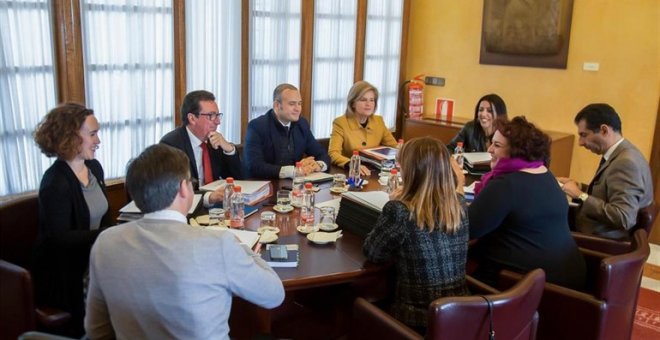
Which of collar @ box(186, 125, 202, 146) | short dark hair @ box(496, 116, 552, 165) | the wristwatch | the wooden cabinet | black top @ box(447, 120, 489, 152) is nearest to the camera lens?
short dark hair @ box(496, 116, 552, 165)

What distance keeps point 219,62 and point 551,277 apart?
285 cm

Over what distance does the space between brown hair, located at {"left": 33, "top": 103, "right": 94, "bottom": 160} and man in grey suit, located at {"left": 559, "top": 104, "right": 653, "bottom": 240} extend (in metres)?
2.30

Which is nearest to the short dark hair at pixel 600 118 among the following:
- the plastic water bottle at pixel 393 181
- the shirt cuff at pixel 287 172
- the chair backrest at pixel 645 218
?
the chair backrest at pixel 645 218

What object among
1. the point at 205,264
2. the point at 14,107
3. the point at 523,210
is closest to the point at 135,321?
the point at 205,264

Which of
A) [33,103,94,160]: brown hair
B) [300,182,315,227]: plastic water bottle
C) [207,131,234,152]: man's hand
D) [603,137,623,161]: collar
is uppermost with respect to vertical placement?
[33,103,94,160]: brown hair

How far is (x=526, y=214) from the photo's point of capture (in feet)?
7.54

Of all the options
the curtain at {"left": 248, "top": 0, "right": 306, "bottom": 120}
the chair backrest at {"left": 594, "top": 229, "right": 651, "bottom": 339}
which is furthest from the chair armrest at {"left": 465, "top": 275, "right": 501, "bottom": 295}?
the curtain at {"left": 248, "top": 0, "right": 306, "bottom": 120}

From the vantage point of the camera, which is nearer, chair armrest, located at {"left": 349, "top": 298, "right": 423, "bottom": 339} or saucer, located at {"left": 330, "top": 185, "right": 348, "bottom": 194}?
chair armrest, located at {"left": 349, "top": 298, "right": 423, "bottom": 339}

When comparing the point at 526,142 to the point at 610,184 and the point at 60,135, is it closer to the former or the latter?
the point at 610,184

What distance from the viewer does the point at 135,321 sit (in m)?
1.45

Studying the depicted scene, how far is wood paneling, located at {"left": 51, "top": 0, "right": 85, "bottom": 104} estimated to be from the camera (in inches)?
129

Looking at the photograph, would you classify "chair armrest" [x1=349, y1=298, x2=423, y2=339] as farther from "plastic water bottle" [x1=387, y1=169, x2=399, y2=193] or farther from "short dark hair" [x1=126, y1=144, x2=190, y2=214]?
"plastic water bottle" [x1=387, y1=169, x2=399, y2=193]

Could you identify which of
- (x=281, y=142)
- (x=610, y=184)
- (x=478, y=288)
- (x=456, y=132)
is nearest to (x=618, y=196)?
(x=610, y=184)

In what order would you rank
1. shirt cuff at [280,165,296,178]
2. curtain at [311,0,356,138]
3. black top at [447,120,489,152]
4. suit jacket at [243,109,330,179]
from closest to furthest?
shirt cuff at [280,165,296,178]
suit jacket at [243,109,330,179]
black top at [447,120,489,152]
curtain at [311,0,356,138]
